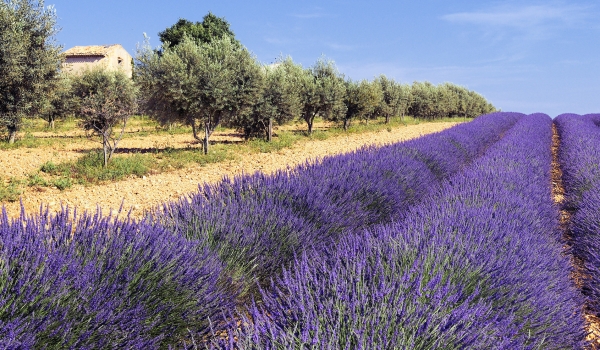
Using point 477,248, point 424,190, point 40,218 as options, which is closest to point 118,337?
point 40,218

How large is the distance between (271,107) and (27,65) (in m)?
8.46

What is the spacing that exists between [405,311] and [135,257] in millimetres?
1525

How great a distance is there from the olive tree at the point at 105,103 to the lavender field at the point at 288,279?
26.8 feet

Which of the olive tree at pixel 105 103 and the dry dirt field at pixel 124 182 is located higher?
the olive tree at pixel 105 103

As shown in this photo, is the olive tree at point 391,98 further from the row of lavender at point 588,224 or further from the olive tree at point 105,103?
the row of lavender at point 588,224

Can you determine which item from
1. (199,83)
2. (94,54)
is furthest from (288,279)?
(94,54)

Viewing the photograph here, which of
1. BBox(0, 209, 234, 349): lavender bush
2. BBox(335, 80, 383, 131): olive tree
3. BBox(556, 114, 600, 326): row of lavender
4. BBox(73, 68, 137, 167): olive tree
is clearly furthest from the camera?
BBox(335, 80, 383, 131): olive tree

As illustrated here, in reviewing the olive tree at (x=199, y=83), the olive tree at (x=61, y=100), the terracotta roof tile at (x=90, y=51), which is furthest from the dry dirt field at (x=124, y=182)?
the terracotta roof tile at (x=90, y=51)

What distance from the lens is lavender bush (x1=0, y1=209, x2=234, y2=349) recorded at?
70.3 inches

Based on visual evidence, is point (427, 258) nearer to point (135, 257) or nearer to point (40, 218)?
point (135, 257)

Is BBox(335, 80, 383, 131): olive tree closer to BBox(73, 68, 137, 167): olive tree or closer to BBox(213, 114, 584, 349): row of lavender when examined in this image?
BBox(73, 68, 137, 167): olive tree

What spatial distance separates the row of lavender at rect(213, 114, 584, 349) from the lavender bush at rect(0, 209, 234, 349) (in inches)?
14.8

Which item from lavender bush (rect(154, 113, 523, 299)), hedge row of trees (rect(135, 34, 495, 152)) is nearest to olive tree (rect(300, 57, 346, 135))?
hedge row of trees (rect(135, 34, 495, 152))

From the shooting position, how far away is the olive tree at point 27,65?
39.3 ft
